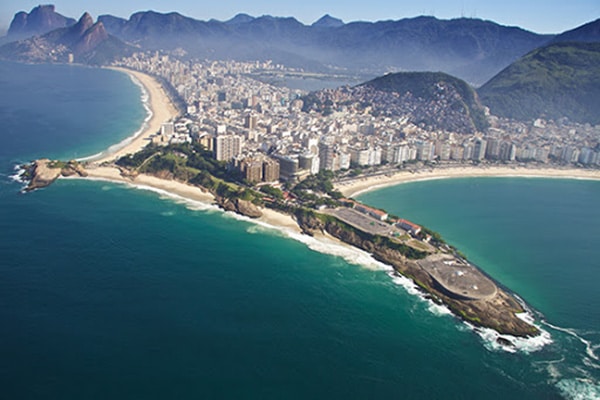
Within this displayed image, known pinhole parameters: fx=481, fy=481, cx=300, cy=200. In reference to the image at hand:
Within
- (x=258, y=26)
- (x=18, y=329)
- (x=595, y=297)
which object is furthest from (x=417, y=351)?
(x=258, y=26)

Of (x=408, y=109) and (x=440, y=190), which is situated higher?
(x=408, y=109)

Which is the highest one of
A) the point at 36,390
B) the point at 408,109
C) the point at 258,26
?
the point at 258,26

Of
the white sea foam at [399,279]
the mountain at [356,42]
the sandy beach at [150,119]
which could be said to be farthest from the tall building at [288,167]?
the mountain at [356,42]

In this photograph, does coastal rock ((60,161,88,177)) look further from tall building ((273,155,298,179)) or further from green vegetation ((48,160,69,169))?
tall building ((273,155,298,179))

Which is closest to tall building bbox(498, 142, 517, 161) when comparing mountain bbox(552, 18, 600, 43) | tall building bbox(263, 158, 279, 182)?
tall building bbox(263, 158, 279, 182)

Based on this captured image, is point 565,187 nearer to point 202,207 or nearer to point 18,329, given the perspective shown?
point 202,207

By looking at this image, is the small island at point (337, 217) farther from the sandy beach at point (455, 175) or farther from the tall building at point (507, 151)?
the tall building at point (507, 151)

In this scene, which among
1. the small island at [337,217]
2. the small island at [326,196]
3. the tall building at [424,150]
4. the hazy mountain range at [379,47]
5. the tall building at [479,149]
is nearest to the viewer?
the small island at [337,217]
